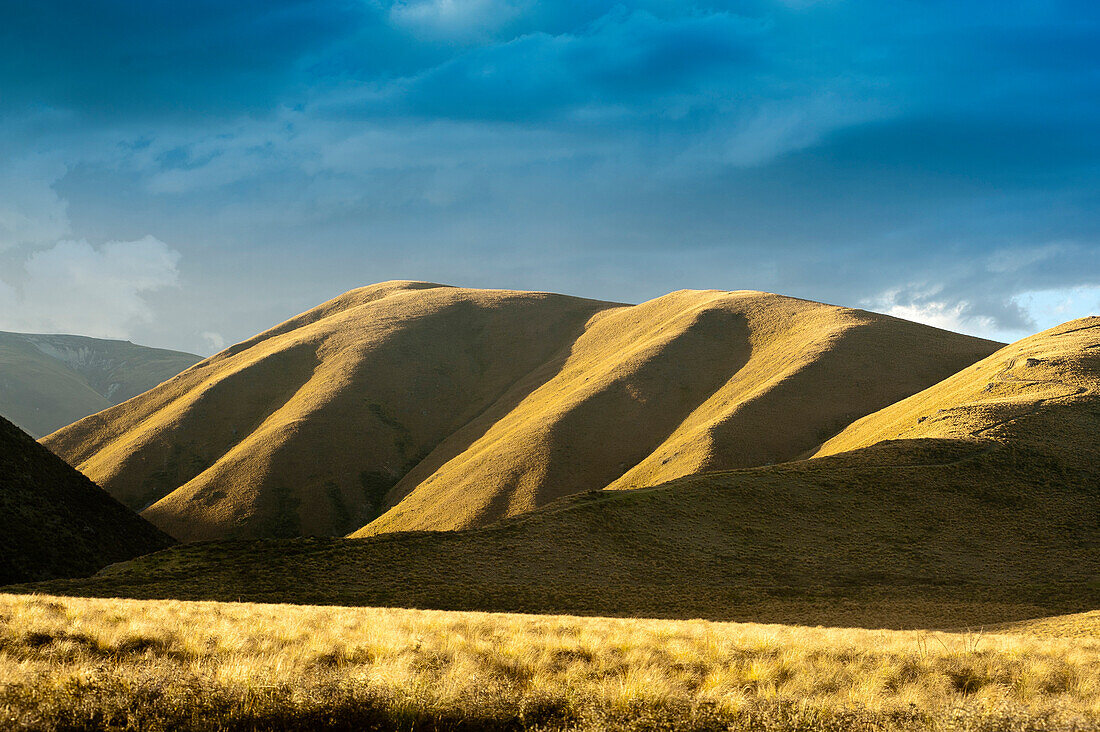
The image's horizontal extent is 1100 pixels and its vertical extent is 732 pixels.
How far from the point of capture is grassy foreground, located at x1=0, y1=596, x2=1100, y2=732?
7.23 m

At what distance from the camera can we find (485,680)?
8.41m

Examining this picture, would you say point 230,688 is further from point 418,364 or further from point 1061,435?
point 418,364

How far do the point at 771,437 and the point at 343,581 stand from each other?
56307 mm

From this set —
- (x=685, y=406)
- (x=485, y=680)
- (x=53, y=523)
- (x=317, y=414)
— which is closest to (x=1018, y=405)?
(x=685, y=406)

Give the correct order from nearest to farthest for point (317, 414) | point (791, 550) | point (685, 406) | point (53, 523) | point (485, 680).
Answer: point (485, 680) → point (791, 550) → point (53, 523) → point (685, 406) → point (317, 414)

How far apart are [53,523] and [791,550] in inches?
1943

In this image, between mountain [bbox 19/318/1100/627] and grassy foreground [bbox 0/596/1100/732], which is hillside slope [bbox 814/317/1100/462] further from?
grassy foreground [bbox 0/596/1100/732]

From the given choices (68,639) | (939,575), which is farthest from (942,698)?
(939,575)

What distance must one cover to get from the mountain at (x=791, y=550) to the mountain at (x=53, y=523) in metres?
13.6

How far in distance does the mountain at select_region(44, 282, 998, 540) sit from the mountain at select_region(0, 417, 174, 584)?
1177 inches

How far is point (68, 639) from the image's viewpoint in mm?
9172

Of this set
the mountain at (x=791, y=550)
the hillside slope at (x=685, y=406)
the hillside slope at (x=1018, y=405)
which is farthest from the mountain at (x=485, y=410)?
the mountain at (x=791, y=550)

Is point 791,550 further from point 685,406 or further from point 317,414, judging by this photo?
point 317,414

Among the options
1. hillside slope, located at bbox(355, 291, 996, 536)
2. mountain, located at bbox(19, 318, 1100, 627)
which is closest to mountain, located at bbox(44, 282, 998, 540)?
hillside slope, located at bbox(355, 291, 996, 536)
